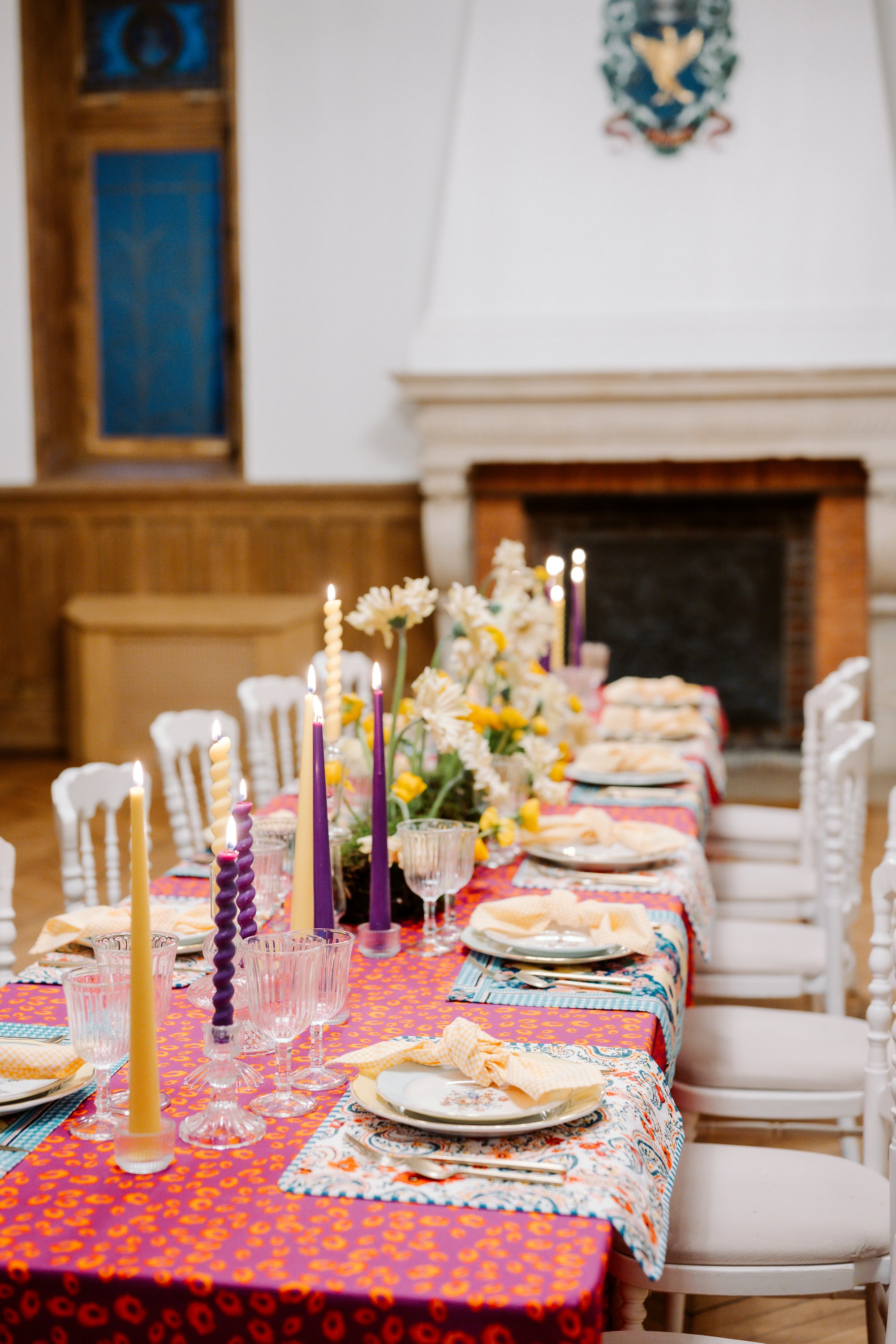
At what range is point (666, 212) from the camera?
557 cm

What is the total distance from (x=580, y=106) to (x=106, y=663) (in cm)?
314

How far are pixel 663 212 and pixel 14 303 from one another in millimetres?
3034

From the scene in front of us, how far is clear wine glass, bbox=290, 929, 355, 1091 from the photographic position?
1229mm

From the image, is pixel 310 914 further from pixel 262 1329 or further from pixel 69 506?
pixel 69 506

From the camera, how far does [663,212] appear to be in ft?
18.3

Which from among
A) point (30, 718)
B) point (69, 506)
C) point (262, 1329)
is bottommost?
point (30, 718)

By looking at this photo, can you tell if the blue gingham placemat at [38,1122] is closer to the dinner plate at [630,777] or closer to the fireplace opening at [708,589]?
the dinner plate at [630,777]

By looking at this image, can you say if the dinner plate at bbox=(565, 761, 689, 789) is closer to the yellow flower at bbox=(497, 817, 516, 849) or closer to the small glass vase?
the yellow flower at bbox=(497, 817, 516, 849)

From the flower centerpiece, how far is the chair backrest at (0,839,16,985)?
1.56ft

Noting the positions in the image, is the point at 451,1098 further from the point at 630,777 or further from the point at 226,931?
the point at 630,777

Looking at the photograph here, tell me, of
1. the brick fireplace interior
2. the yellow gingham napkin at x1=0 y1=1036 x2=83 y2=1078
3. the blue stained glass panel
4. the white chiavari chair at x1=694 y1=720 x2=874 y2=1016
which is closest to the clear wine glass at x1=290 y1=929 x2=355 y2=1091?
the yellow gingham napkin at x1=0 y1=1036 x2=83 y2=1078

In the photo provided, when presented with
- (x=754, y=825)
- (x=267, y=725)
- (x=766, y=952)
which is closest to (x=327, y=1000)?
(x=766, y=952)

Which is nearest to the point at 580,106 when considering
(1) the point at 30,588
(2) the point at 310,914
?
(1) the point at 30,588

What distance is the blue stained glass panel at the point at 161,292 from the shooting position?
6.40m
